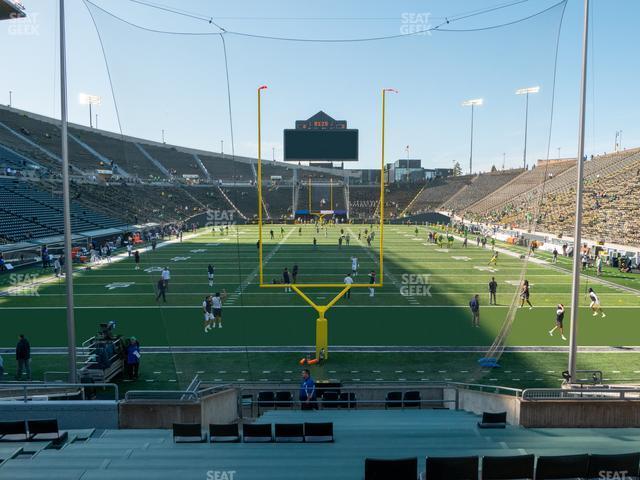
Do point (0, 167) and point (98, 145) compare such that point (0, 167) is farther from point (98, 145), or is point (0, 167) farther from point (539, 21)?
point (539, 21)

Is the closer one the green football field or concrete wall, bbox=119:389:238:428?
concrete wall, bbox=119:389:238:428

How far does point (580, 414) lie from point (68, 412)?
23.5 feet

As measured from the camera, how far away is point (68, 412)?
6.61 m

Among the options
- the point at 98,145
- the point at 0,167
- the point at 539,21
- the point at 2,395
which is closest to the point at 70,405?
the point at 2,395

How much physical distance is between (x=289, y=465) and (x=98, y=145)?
69.6 m

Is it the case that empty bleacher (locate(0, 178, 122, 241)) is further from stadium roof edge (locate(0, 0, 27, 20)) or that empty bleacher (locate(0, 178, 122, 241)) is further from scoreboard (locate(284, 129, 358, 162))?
scoreboard (locate(284, 129, 358, 162))

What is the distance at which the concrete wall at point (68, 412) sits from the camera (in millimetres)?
6547

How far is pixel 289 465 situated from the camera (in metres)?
5.13

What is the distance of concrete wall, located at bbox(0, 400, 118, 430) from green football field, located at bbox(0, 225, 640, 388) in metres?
2.11

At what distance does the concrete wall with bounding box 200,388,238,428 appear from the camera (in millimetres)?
6975

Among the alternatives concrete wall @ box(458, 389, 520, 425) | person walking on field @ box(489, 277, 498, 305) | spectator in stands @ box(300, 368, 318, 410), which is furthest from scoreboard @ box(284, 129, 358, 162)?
person walking on field @ box(489, 277, 498, 305)

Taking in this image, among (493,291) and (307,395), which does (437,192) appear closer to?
(493,291)

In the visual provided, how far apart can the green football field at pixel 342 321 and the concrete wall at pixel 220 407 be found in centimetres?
171

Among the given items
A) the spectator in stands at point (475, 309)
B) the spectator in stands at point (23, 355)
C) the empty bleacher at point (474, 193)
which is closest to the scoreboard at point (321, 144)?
the spectator in stands at point (475, 309)
